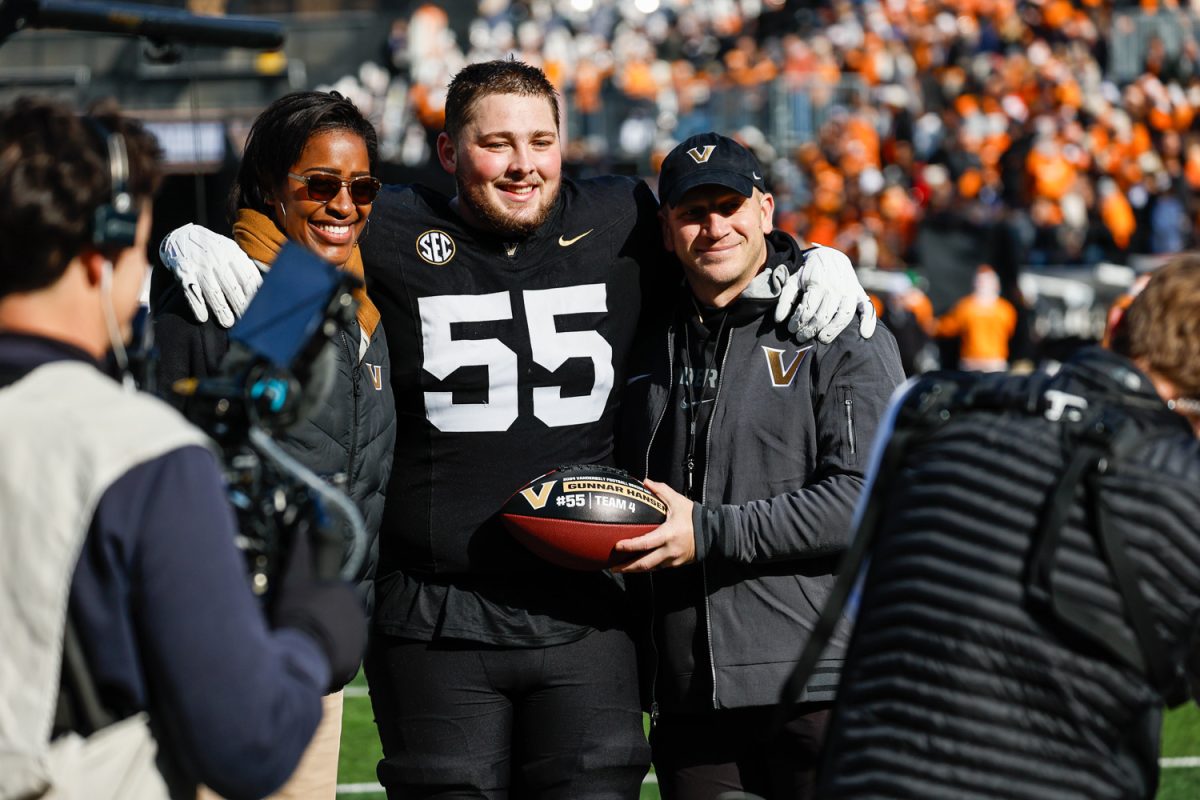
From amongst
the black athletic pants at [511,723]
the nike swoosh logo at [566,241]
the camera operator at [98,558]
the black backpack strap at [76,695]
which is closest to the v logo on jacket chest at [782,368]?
the nike swoosh logo at [566,241]

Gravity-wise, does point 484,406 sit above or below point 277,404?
below

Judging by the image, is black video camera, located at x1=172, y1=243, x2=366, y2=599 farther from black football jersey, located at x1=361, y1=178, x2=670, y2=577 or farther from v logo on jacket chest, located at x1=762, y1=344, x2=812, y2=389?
v logo on jacket chest, located at x1=762, y1=344, x2=812, y2=389

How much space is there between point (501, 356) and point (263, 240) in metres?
0.62

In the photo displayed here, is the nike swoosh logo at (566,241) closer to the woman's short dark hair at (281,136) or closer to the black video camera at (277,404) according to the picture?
the woman's short dark hair at (281,136)

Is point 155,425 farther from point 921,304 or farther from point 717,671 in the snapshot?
point 921,304

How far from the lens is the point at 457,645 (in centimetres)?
374

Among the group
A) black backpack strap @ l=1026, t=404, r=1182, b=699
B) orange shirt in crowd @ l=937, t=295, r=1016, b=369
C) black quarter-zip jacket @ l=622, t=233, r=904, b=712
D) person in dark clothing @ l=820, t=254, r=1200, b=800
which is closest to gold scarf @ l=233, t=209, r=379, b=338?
black quarter-zip jacket @ l=622, t=233, r=904, b=712

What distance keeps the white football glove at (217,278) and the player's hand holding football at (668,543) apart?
0.99 m

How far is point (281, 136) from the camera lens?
3.68m

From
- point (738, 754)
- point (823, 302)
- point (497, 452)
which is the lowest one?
point (738, 754)

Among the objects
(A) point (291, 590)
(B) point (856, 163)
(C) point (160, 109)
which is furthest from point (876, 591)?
(C) point (160, 109)

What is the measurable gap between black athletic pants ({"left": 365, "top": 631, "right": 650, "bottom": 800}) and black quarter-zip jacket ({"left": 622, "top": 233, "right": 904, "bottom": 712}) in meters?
0.16

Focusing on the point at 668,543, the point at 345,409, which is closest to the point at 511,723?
the point at 668,543

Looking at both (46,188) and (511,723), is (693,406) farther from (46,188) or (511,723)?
(46,188)
